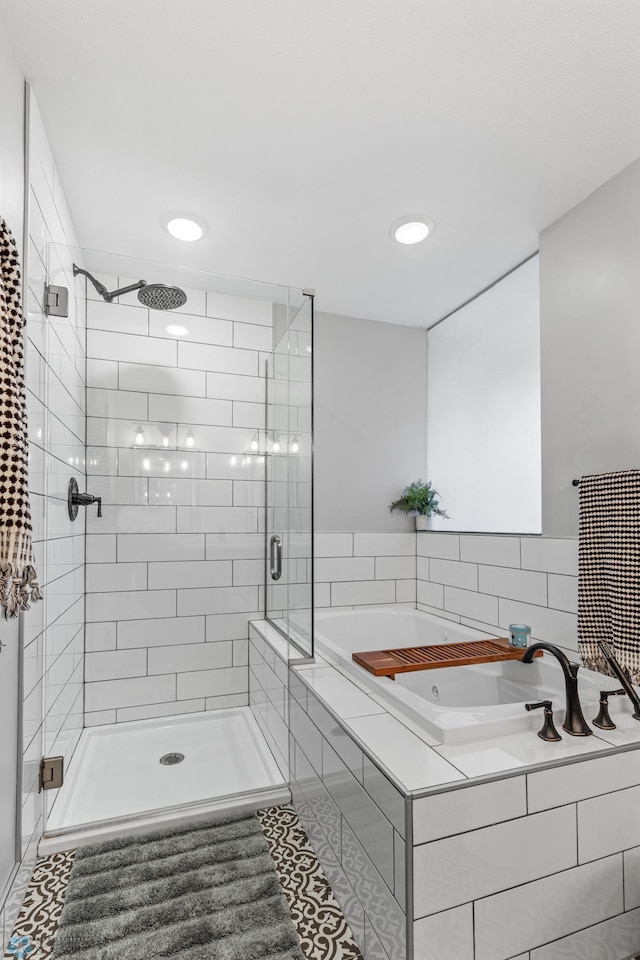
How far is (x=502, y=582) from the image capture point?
2.40 m

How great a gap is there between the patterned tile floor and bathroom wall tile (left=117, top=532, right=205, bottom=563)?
3.99 feet

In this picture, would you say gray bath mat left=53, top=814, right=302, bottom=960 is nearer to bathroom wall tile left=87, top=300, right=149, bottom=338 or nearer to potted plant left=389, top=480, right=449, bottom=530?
potted plant left=389, top=480, right=449, bottom=530

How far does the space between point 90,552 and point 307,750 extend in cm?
142

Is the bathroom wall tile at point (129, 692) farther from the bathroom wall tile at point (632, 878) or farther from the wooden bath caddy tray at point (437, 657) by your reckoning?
the bathroom wall tile at point (632, 878)

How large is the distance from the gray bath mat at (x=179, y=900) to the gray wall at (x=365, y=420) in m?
1.71

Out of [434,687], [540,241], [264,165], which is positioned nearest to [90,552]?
[434,687]

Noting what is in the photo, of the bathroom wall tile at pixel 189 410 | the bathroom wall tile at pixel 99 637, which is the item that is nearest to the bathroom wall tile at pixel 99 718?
the bathroom wall tile at pixel 99 637

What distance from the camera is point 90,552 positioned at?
247cm

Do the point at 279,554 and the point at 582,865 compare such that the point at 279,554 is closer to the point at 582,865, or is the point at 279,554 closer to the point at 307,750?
the point at 307,750

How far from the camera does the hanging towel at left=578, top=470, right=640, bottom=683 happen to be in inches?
61.3

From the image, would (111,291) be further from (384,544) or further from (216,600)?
(384,544)

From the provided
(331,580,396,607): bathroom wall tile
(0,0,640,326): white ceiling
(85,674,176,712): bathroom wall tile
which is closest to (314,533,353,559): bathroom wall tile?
(331,580,396,607): bathroom wall tile

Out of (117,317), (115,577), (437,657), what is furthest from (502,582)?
(117,317)

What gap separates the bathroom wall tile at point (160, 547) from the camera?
2521 millimetres
